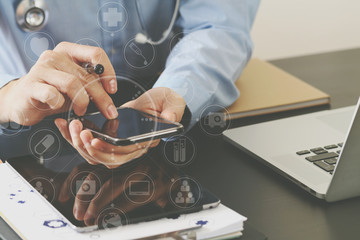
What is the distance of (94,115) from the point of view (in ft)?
1.72

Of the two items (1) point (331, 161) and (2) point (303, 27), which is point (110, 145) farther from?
(2) point (303, 27)

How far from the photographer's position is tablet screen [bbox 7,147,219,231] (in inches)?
18.5

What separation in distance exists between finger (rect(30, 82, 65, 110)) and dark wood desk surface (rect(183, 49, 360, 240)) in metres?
0.17

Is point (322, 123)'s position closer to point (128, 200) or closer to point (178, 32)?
point (178, 32)

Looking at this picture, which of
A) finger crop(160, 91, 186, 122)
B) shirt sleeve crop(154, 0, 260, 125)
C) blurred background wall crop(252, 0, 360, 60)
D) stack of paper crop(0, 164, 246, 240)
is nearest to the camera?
stack of paper crop(0, 164, 246, 240)

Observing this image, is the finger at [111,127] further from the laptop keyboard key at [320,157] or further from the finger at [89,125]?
the laptop keyboard key at [320,157]

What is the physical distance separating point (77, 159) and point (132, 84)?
10 centimetres

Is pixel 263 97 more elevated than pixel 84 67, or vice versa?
pixel 84 67

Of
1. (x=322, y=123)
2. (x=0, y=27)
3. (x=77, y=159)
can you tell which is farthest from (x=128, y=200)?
(x=322, y=123)

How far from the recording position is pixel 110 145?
0.52m
